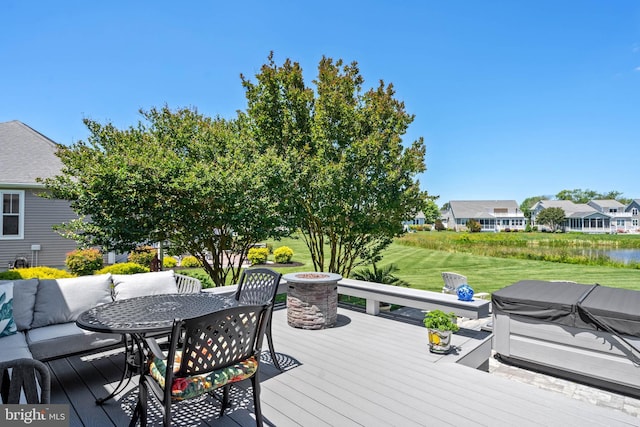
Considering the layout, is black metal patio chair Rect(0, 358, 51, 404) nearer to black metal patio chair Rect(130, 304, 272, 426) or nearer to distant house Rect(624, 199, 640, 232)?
black metal patio chair Rect(130, 304, 272, 426)

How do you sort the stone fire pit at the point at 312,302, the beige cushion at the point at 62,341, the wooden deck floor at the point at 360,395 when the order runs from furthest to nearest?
the stone fire pit at the point at 312,302 → the beige cushion at the point at 62,341 → the wooden deck floor at the point at 360,395

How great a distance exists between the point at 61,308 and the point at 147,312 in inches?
58.2

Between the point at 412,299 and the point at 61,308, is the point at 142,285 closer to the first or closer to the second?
the point at 61,308

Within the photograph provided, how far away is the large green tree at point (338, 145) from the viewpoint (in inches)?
286

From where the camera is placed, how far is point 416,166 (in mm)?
7910

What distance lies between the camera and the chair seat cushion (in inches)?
A: 83.2

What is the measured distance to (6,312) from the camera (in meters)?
3.27

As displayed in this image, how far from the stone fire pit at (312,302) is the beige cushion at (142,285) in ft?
5.15

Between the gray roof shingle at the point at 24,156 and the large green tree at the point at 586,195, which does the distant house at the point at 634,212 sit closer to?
the large green tree at the point at 586,195

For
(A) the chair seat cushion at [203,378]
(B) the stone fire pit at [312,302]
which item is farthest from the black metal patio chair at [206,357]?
(B) the stone fire pit at [312,302]

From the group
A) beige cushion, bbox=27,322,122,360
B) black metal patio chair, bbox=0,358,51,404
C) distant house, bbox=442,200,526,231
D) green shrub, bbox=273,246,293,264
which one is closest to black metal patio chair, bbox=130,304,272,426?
black metal patio chair, bbox=0,358,51,404

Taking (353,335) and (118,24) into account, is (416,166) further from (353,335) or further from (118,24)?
(118,24)

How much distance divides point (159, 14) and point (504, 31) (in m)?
9.99

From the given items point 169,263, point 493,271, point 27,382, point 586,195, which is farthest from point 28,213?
point 586,195
